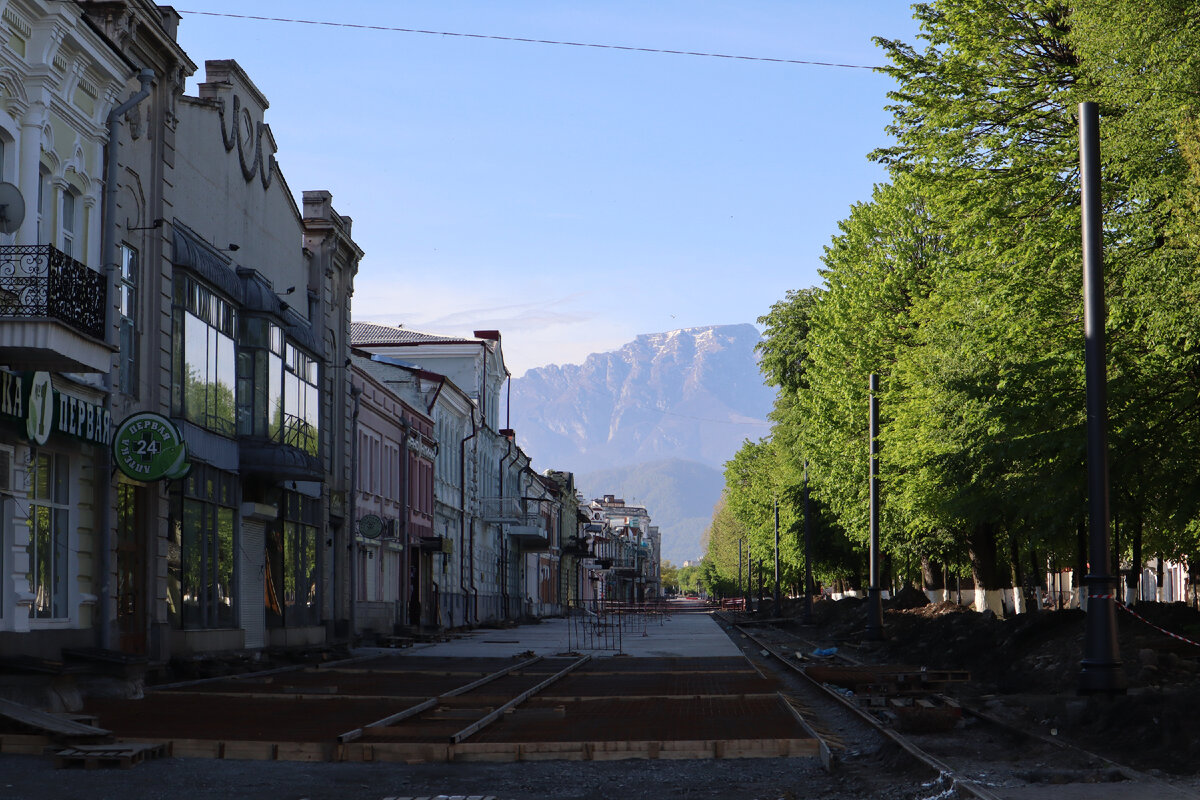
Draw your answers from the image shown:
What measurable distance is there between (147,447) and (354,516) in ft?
59.5

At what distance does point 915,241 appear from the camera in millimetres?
42438

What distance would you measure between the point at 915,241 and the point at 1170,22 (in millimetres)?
21651

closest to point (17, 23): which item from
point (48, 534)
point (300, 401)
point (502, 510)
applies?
point (48, 534)

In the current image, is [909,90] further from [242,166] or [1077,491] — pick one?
[242,166]

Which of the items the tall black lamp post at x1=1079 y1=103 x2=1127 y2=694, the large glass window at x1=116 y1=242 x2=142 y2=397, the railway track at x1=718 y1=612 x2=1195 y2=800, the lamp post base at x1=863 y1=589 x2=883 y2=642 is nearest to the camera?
the railway track at x1=718 y1=612 x2=1195 y2=800

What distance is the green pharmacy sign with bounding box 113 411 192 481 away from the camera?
68.2 ft

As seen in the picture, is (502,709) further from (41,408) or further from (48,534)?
(48,534)

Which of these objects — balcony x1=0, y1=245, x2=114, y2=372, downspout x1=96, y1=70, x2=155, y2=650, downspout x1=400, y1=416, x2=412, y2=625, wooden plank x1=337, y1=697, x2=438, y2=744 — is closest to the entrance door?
downspout x1=96, y1=70, x2=155, y2=650

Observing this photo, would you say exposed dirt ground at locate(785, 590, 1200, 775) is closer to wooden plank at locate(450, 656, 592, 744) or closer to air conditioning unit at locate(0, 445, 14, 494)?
wooden plank at locate(450, 656, 592, 744)

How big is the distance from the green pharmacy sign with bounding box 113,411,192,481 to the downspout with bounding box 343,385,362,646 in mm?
16919

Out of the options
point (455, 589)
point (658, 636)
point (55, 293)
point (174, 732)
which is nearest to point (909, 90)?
point (55, 293)

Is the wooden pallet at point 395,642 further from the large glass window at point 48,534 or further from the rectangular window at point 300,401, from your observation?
the large glass window at point 48,534

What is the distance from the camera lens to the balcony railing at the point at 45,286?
16.6 meters

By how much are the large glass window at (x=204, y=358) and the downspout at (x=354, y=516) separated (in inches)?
407
